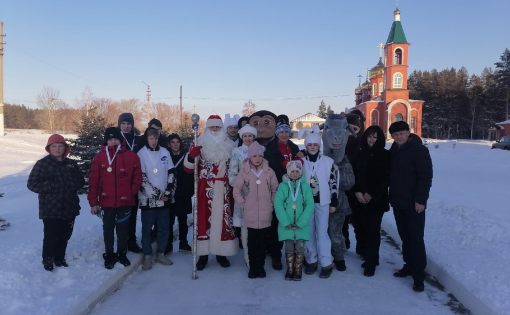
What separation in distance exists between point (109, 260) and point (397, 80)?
5487cm

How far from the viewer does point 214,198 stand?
5.95m

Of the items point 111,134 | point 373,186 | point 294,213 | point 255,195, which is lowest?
point 294,213

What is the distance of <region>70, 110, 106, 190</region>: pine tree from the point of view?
11648mm

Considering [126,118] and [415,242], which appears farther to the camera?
[126,118]

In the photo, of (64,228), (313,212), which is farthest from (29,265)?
(313,212)

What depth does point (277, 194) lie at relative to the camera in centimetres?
545

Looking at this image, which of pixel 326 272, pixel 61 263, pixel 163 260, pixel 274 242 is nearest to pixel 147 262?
pixel 163 260

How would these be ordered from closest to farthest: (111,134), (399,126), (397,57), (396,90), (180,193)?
(399,126)
(111,134)
(180,193)
(396,90)
(397,57)

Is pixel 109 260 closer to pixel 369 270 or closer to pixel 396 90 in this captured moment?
pixel 369 270

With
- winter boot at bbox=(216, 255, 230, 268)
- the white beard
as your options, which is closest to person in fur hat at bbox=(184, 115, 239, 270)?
the white beard

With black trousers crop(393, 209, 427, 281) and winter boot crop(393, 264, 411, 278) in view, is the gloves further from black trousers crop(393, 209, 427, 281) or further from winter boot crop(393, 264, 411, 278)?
winter boot crop(393, 264, 411, 278)

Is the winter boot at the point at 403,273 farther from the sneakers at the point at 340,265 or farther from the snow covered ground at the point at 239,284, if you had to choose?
the sneakers at the point at 340,265

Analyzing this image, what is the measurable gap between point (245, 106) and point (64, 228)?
240 feet

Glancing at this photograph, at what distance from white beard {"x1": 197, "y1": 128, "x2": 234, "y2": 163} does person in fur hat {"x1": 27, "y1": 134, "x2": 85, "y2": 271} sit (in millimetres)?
1678
